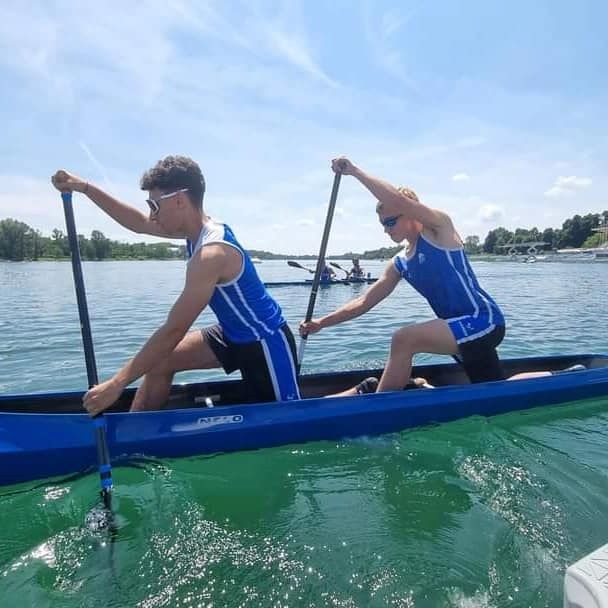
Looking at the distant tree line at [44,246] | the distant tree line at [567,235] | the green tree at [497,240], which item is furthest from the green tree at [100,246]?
the green tree at [497,240]

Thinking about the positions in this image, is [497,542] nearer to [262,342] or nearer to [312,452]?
[312,452]

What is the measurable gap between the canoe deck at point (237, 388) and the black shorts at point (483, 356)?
1115 mm

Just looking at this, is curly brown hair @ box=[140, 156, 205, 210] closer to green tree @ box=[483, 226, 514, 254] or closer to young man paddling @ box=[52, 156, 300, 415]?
young man paddling @ box=[52, 156, 300, 415]

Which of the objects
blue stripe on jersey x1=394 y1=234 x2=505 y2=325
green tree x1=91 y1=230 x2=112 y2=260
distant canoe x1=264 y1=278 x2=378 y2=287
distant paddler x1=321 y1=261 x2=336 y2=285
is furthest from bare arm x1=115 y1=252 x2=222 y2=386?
green tree x1=91 y1=230 x2=112 y2=260

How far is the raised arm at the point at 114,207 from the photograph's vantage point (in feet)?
14.1

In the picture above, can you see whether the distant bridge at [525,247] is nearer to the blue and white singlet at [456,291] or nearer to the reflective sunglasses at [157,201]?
the blue and white singlet at [456,291]

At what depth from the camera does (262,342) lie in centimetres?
408

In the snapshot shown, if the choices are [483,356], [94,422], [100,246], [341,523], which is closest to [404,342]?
[483,356]

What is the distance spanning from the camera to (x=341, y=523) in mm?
3383

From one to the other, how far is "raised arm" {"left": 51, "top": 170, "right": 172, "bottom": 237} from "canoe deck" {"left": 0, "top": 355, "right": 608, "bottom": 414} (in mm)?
1718

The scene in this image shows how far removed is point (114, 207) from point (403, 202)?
2819 millimetres

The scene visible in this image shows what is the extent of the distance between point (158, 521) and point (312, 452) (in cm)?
158

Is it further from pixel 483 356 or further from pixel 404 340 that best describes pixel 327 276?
pixel 404 340

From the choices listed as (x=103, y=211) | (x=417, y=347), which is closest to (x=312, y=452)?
(x=417, y=347)
